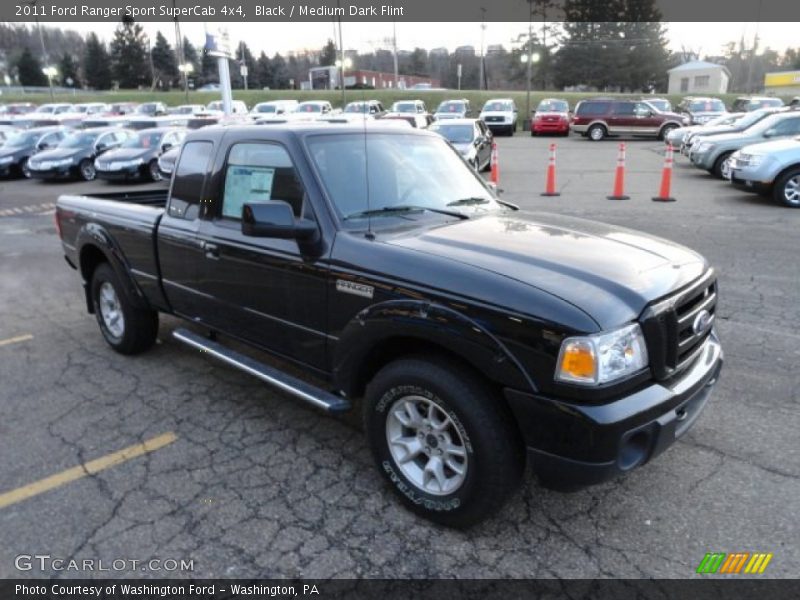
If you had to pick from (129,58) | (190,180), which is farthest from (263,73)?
(190,180)

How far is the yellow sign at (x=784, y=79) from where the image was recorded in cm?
5419

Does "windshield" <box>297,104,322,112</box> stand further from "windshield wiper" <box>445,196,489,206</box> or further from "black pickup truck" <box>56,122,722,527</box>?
"windshield wiper" <box>445,196,489,206</box>

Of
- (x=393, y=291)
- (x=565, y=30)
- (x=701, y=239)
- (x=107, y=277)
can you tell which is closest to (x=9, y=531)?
(x=393, y=291)

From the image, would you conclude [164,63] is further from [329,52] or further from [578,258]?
[578,258]

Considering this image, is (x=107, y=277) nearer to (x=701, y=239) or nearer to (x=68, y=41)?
(x=701, y=239)

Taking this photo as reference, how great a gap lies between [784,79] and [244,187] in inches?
2655

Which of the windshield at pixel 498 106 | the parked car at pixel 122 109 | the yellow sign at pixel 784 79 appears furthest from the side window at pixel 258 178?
the yellow sign at pixel 784 79

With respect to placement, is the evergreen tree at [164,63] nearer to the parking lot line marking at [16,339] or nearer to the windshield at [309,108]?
the windshield at [309,108]

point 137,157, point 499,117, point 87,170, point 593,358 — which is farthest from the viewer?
point 499,117

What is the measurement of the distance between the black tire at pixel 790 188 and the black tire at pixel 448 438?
10.8 m

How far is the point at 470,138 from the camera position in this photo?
1548 cm

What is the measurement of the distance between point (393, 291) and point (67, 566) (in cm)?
194

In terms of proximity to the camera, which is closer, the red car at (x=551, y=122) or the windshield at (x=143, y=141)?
the windshield at (x=143, y=141)

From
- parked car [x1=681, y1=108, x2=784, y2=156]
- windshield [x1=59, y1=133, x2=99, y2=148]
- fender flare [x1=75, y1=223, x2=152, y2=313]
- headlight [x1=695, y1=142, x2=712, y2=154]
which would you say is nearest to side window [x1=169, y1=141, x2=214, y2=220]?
fender flare [x1=75, y1=223, x2=152, y2=313]
